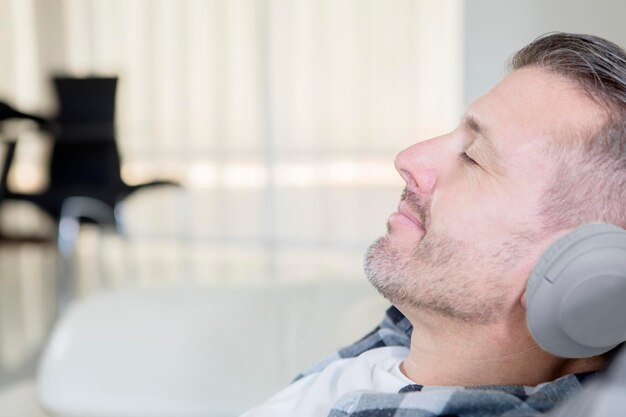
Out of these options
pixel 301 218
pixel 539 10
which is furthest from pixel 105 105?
pixel 539 10

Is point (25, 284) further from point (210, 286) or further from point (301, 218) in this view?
point (210, 286)

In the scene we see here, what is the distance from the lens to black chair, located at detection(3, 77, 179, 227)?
4230mm

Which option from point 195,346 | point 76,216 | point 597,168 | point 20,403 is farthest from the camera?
point 76,216

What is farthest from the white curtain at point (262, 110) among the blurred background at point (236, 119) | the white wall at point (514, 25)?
the white wall at point (514, 25)

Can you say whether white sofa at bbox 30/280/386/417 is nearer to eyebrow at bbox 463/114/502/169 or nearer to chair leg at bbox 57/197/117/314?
eyebrow at bbox 463/114/502/169

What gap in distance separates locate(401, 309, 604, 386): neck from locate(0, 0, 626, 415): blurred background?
12.0 ft

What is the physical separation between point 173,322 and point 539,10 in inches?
42.2

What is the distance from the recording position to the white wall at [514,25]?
5.10ft

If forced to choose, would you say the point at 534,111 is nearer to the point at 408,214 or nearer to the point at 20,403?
the point at 408,214

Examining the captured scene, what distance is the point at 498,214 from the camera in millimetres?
888

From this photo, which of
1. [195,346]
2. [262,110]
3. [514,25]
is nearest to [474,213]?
[195,346]

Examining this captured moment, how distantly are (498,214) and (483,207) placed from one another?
0.02m

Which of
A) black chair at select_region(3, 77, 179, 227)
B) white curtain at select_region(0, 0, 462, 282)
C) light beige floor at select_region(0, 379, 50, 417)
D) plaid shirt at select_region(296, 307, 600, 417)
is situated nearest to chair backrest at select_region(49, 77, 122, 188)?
black chair at select_region(3, 77, 179, 227)

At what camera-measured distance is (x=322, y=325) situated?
1360 mm
